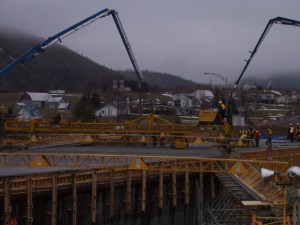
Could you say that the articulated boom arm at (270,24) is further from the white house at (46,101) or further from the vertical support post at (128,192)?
the white house at (46,101)

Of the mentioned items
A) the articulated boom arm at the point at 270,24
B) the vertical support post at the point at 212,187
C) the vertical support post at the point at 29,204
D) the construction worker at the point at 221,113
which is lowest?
the vertical support post at the point at 212,187

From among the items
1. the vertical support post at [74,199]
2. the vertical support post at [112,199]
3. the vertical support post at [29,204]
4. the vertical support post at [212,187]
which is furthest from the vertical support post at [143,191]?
the vertical support post at [29,204]

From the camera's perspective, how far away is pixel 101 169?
28.4 metres

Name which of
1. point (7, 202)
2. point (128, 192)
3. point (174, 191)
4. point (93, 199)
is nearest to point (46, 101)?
point (174, 191)

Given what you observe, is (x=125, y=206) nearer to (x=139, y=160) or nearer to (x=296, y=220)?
(x=139, y=160)

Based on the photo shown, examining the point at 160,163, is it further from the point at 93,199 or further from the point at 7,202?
the point at 7,202

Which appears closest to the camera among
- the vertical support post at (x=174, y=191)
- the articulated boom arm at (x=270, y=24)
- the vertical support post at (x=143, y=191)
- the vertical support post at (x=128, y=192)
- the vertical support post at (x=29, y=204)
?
the vertical support post at (x=29, y=204)

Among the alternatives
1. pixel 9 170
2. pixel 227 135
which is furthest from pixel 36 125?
pixel 9 170

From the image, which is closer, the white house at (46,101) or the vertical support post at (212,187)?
the vertical support post at (212,187)

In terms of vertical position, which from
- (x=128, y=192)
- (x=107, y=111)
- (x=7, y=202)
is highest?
(x=107, y=111)

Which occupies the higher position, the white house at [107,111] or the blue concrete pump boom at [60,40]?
the blue concrete pump boom at [60,40]

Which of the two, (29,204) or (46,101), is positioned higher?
(46,101)

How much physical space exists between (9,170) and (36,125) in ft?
72.4

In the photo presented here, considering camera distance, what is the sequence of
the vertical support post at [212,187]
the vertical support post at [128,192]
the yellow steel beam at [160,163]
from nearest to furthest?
the yellow steel beam at [160,163]
the vertical support post at [128,192]
the vertical support post at [212,187]
